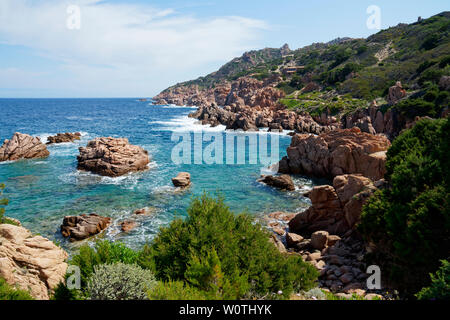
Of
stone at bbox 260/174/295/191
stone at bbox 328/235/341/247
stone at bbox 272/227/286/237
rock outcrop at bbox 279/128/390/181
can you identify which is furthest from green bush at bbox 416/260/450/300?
stone at bbox 260/174/295/191

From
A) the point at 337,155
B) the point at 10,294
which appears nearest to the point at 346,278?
the point at 10,294

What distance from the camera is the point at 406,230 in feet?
45.2

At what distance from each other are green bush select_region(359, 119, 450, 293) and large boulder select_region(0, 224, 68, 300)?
15.7 m

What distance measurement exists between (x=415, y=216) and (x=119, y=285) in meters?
13.8

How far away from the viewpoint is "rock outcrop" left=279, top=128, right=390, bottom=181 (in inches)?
1254

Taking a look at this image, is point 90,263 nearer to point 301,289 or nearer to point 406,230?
point 301,289

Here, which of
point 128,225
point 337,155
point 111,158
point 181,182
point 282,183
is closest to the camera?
point 128,225

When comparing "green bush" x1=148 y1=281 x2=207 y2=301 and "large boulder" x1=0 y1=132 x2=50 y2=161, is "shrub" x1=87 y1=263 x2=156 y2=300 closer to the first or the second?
"green bush" x1=148 y1=281 x2=207 y2=301

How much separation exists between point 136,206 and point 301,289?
2105 cm

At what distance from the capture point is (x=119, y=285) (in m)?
9.77

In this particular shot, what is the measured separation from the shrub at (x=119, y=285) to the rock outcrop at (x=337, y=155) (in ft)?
85.0

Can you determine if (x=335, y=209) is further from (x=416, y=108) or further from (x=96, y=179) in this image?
(x=416, y=108)

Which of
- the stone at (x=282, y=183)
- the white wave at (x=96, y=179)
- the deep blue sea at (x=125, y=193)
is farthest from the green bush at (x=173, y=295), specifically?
the white wave at (x=96, y=179)

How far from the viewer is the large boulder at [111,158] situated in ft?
129
